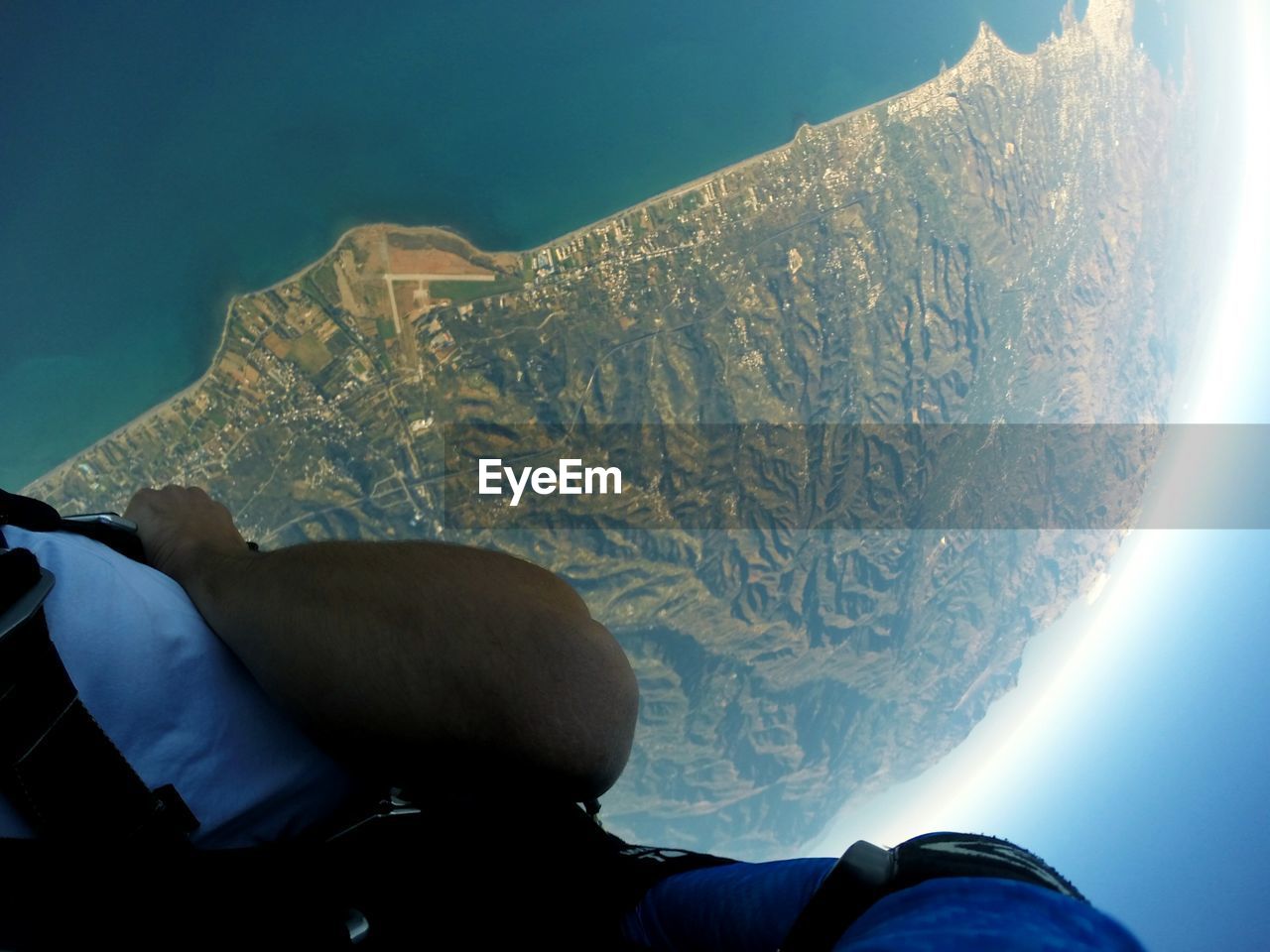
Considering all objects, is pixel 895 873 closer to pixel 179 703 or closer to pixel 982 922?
pixel 982 922

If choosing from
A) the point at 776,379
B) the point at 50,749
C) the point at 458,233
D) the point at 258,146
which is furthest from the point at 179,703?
the point at 776,379

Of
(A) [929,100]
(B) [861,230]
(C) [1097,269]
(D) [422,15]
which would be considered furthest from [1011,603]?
(D) [422,15]

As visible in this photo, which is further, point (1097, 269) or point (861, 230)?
point (1097, 269)

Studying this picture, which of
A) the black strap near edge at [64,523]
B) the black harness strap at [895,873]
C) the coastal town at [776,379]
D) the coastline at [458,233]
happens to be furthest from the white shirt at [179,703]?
the coastline at [458,233]

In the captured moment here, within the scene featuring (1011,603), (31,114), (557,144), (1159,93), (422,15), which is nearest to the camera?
(31,114)

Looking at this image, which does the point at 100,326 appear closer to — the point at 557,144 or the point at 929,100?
the point at 557,144

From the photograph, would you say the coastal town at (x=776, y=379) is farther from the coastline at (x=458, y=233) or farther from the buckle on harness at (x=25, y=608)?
the buckle on harness at (x=25, y=608)

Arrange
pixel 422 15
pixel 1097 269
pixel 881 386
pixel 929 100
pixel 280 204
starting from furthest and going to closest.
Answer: pixel 1097 269 → pixel 881 386 → pixel 929 100 → pixel 422 15 → pixel 280 204
